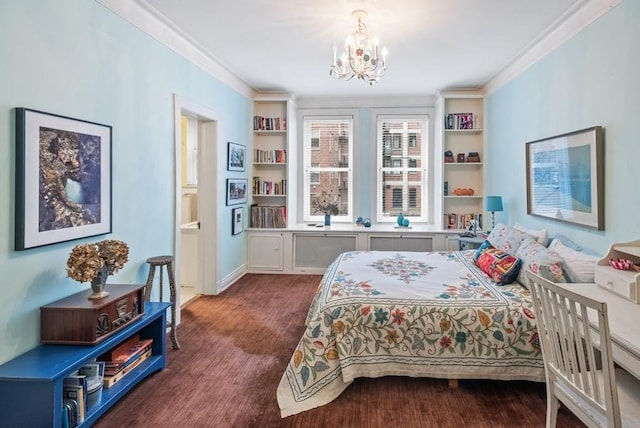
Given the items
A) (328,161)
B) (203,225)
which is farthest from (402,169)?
(203,225)

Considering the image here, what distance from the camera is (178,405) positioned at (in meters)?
2.23

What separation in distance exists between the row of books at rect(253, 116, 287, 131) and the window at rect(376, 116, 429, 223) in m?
1.43

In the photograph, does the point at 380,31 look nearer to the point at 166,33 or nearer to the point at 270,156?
the point at 166,33

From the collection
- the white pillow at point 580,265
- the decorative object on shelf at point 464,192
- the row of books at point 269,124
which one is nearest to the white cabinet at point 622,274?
the white pillow at point 580,265

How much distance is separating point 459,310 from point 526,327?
1.30 feet

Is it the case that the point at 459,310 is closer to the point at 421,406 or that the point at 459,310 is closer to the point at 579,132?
the point at 421,406

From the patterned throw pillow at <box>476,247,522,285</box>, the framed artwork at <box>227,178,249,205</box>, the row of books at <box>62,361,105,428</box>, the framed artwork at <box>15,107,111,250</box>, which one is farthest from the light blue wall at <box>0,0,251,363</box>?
the patterned throw pillow at <box>476,247,522,285</box>

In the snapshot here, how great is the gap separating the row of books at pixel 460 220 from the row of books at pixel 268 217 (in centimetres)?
227

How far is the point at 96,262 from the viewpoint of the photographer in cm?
208

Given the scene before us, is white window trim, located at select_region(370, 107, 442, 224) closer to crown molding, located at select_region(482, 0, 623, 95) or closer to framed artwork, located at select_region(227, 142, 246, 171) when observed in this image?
crown molding, located at select_region(482, 0, 623, 95)

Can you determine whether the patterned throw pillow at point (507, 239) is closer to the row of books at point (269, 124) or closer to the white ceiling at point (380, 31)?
the white ceiling at point (380, 31)

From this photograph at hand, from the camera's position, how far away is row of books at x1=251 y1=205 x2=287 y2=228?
538cm

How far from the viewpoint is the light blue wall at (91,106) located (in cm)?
183

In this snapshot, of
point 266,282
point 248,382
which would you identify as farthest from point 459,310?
point 266,282
